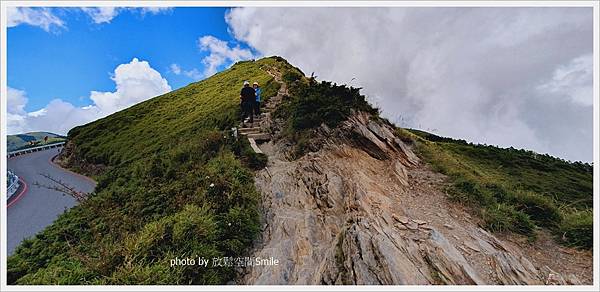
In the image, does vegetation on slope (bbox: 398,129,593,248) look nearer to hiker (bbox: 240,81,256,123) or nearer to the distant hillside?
hiker (bbox: 240,81,256,123)

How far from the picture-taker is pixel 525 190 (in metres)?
5.56

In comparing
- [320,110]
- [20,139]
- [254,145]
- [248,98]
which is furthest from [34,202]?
[320,110]

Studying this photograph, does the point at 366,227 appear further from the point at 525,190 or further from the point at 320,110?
the point at 320,110

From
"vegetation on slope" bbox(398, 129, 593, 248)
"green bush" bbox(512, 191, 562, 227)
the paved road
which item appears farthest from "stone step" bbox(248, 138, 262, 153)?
"green bush" bbox(512, 191, 562, 227)

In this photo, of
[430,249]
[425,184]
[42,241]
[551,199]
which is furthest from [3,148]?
[551,199]

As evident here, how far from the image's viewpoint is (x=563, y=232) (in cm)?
437

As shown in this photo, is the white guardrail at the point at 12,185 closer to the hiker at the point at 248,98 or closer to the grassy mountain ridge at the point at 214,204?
the grassy mountain ridge at the point at 214,204

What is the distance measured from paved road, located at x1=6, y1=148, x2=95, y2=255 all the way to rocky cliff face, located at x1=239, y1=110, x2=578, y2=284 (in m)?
5.70

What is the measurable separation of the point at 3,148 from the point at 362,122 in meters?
7.50

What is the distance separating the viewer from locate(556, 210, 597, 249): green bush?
417 cm

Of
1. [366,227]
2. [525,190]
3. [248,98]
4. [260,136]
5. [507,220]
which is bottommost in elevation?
[366,227]

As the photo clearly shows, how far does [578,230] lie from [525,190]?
136 centimetres

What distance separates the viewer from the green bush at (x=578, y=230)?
13.7ft

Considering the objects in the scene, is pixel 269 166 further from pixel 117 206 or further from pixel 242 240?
pixel 117 206
